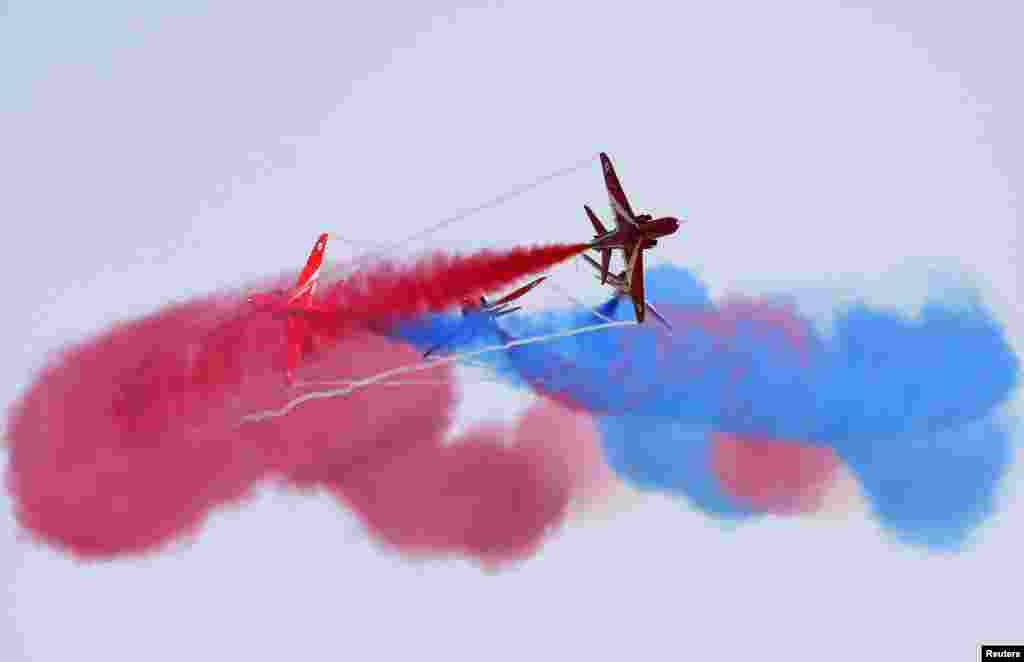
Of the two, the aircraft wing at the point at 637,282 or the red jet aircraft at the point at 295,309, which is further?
the red jet aircraft at the point at 295,309

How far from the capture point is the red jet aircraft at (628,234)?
24483 millimetres

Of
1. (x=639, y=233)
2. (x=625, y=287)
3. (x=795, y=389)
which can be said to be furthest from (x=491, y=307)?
(x=795, y=389)

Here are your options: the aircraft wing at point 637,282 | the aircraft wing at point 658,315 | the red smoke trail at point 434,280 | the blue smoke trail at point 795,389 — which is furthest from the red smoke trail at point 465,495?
the aircraft wing at point 637,282

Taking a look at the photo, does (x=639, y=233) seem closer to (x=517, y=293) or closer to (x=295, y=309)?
(x=517, y=293)

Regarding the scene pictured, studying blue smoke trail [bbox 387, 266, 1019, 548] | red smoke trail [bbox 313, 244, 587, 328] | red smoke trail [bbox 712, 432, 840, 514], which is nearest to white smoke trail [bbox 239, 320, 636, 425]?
blue smoke trail [bbox 387, 266, 1019, 548]

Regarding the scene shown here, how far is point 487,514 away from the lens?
27.0 metres

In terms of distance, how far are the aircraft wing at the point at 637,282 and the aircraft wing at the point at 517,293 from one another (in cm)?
244

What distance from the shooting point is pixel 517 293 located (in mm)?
26859

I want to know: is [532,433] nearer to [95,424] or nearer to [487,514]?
[487,514]

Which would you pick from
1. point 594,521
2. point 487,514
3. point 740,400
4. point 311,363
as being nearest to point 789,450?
point 740,400

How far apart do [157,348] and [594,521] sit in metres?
11.8

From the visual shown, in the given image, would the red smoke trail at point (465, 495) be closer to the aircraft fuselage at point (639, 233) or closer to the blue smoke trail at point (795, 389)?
the blue smoke trail at point (795, 389)

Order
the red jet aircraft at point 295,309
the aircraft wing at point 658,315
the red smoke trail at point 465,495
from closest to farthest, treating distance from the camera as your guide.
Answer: the red jet aircraft at point 295,309, the red smoke trail at point 465,495, the aircraft wing at point 658,315

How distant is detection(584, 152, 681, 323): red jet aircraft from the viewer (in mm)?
24483
